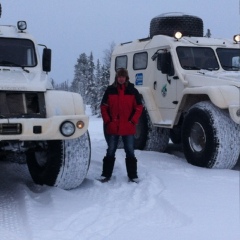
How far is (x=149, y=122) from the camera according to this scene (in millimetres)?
8594

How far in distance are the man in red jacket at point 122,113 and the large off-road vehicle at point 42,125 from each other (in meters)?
0.59

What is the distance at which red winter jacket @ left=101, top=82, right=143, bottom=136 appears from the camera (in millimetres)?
5746

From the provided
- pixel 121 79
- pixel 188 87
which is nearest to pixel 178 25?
pixel 188 87

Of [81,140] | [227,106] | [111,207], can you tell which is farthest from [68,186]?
[227,106]

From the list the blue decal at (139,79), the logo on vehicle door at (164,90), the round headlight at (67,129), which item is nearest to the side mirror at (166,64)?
the logo on vehicle door at (164,90)

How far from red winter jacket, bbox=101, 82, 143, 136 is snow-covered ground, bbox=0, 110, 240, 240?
0.68 metres

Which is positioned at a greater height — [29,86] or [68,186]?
[29,86]

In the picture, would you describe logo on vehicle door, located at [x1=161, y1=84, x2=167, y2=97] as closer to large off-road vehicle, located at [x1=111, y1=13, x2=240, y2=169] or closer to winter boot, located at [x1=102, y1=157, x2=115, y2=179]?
large off-road vehicle, located at [x1=111, y1=13, x2=240, y2=169]

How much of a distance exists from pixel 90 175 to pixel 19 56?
1.88 meters

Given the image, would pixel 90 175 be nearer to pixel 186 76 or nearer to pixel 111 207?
pixel 111 207

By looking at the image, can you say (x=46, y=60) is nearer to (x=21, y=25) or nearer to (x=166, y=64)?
(x=21, y=25)

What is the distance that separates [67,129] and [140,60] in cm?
474

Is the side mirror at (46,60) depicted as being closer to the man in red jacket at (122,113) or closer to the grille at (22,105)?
the man in red jacket at (122,113)

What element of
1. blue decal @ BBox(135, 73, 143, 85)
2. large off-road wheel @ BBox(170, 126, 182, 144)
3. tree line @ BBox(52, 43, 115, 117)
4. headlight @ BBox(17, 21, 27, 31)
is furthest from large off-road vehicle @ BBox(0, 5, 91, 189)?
tree line @ BBox(52, 43, 115, 117)
